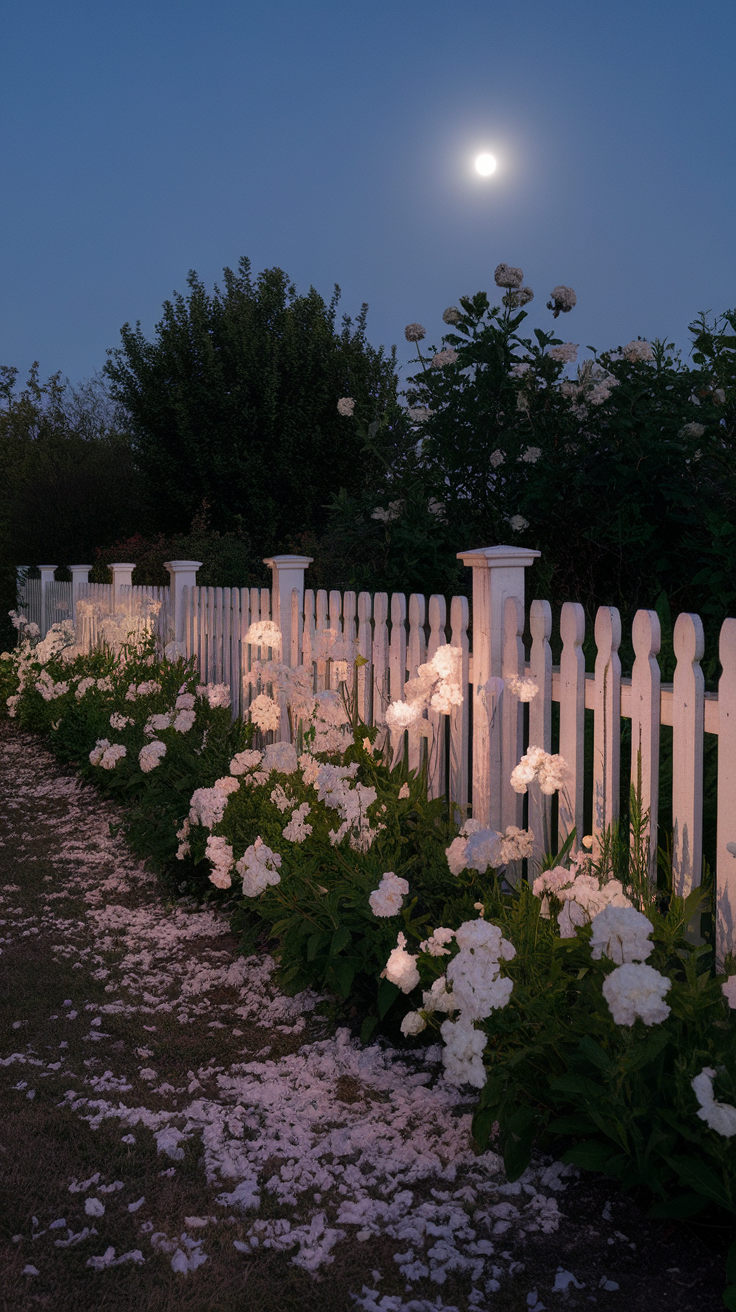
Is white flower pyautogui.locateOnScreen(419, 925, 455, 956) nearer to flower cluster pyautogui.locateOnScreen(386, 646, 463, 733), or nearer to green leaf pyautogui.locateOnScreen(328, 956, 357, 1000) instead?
green leaf pyautogui.locateOnScreen(328, 956, 357, 1000)

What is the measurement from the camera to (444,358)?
6.68 m

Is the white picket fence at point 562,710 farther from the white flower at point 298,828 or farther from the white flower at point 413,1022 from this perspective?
the white flower at point 413,1022

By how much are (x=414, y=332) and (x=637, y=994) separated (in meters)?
6.29

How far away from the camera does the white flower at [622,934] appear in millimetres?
1854

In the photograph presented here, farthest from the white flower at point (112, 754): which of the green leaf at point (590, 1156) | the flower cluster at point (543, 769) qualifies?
the green leaf at point (590, 1156)

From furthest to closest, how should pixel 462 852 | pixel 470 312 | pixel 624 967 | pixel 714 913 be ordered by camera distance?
1. pixel 470 312
2. pixel 462 852
3. pixel 714 913
4. pixel 624 967

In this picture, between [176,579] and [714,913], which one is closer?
[714,913]

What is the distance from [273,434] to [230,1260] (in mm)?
16317

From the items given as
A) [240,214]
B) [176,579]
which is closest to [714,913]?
[176,579]

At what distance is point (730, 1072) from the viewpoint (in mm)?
1779

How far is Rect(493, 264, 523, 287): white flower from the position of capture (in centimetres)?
663

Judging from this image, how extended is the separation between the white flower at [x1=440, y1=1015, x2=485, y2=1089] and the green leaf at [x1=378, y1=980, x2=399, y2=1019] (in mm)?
717

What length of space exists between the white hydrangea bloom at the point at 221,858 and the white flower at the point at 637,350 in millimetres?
4485

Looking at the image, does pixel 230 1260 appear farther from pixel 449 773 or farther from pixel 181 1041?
pixel 449 773
